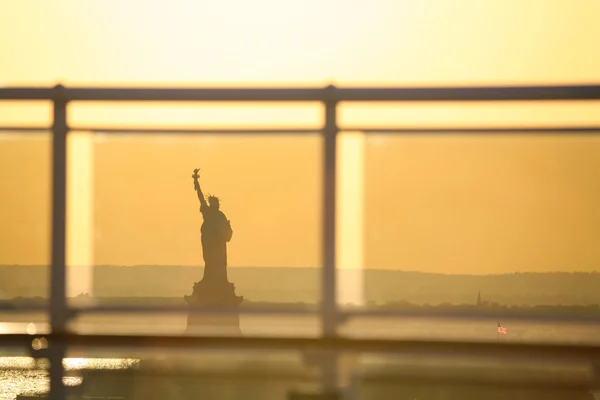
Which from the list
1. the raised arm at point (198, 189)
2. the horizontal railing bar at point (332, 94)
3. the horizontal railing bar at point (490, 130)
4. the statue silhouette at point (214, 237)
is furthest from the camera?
the statue silhouette at point (214, 237)

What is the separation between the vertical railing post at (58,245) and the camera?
3115 mm

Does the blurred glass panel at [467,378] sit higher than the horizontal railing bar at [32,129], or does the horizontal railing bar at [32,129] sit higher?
the horizontal railing bar at [32,129]

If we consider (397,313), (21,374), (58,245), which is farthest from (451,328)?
(21,374)

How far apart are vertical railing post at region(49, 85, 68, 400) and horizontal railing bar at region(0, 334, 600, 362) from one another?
2.5 inches

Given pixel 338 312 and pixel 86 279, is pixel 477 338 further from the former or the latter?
pixel 86 279

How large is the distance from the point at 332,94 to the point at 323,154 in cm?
24

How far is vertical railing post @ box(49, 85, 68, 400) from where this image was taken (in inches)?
123

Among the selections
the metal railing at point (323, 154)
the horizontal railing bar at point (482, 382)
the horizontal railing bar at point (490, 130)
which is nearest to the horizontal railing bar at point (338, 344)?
the metal railing at point (323, 154)

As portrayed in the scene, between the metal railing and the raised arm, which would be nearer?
the metal railing

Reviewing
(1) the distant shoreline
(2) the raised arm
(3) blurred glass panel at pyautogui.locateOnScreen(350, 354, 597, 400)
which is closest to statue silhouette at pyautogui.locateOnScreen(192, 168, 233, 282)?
(2) the raised arm

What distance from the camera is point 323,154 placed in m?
3.01

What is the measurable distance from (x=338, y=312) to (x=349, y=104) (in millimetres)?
→ 821

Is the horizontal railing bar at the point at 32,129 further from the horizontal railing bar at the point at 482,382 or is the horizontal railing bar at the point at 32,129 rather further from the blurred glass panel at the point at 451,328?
the horizontal railing bar at the point at 482,382

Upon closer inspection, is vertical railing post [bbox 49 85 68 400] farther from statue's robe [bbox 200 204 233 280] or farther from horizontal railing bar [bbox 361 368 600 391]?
horizontal railing bar [bbox 361 368 600 391]
